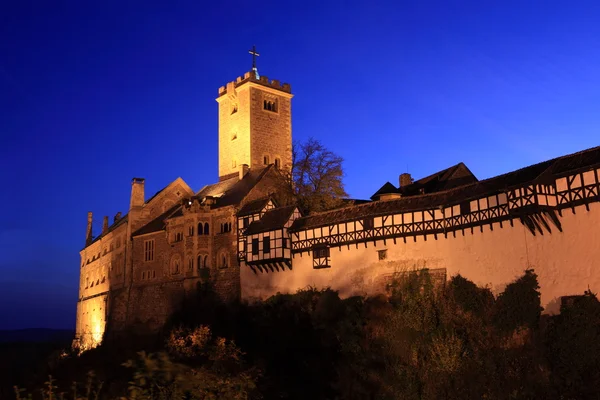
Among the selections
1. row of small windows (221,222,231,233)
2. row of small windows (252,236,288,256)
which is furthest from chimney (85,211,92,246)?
row of small windows (252,236,288,256)

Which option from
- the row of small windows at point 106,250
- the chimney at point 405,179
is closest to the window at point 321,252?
the chimney at point 405,179

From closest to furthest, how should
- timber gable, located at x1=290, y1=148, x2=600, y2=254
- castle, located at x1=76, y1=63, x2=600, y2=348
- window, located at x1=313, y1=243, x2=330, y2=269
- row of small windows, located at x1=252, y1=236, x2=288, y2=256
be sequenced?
timber gable, located at x1=290, y1=148, x2=600, y2=254
castle, located at x1=76, y1=63, x2=600, y2=348
window, located at x1=313, y1=243, x2=330, y2=269
row of small windows, located at x1=252, y1=236, x2=288, y2=256

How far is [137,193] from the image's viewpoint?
4756cm

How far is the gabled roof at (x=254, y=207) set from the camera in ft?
123

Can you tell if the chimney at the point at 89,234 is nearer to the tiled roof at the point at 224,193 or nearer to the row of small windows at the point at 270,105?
the tiled roof at the point at 224,193

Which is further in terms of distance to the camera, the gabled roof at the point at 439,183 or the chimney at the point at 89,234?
the chimney at the point at 89,234

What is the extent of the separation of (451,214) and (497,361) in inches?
261

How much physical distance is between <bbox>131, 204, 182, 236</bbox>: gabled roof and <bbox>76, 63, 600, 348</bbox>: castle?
0.53ft

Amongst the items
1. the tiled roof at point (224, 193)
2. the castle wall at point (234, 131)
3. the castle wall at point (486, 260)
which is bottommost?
the castle wall at point (486, 260)

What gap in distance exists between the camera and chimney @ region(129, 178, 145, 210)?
4700cm

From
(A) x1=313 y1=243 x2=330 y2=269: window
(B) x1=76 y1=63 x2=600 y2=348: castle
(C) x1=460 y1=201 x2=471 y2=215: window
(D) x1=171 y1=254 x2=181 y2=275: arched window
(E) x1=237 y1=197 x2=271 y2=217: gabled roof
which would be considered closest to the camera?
(B) x1=76 y1=63 x2=600 y2=348: castle

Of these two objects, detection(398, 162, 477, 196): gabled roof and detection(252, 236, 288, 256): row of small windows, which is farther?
detection(398, 162, 477, 196): gabled roof

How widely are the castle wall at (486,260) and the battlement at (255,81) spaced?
22.6 meters

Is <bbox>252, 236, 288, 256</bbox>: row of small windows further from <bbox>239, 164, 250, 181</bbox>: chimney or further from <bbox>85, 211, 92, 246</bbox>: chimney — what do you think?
<bbox>85, 211, 92, 246</bbox>: chimney
